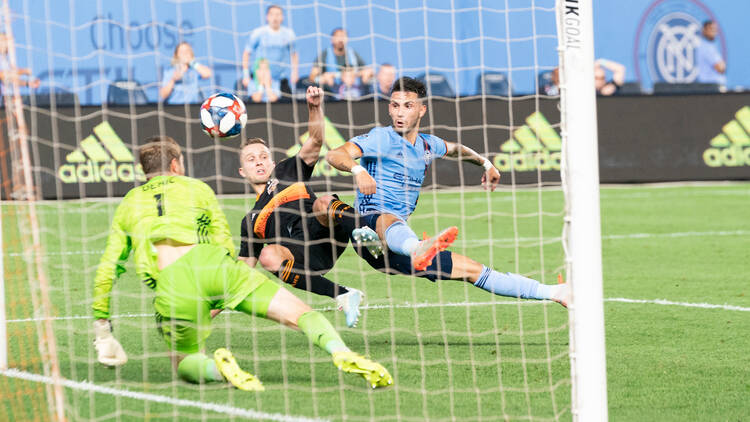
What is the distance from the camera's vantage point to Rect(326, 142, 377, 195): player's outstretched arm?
5902 millimetres

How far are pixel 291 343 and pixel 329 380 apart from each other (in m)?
1.17

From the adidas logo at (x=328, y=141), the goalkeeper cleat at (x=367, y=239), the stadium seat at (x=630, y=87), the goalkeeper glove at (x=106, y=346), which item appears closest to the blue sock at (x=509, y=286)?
the goalkeeper cleat at (x=367, y=239)

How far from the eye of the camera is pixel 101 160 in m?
15.0

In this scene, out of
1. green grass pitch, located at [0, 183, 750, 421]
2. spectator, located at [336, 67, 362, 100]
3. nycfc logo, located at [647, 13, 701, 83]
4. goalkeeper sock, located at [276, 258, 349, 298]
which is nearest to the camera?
green grass pitch, located at [0, 183, 750, 421]

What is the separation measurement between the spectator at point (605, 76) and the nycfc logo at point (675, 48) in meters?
1.52

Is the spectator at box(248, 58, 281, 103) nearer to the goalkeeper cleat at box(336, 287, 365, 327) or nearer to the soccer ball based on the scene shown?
the soccer ball

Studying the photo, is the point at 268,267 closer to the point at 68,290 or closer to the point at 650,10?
the point at 68,290

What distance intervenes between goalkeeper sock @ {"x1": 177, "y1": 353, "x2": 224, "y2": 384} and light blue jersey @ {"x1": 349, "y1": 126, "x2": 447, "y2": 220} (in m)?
1.86

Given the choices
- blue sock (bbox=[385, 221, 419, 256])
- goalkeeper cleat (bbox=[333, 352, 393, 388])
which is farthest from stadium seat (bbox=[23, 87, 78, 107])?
goalkeeper cleat (bbox=[333, 352, 393, 388])

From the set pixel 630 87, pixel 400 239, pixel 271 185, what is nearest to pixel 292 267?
pixel 271 185

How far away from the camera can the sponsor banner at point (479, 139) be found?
48.8 feet

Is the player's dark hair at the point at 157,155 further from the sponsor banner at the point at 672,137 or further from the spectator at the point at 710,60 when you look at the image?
the spectator at the point at 710,60

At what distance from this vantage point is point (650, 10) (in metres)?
21.8

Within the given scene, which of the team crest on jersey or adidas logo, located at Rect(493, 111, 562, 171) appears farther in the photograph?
adidas logo, located at Rect(493, 111, 562, 171)
